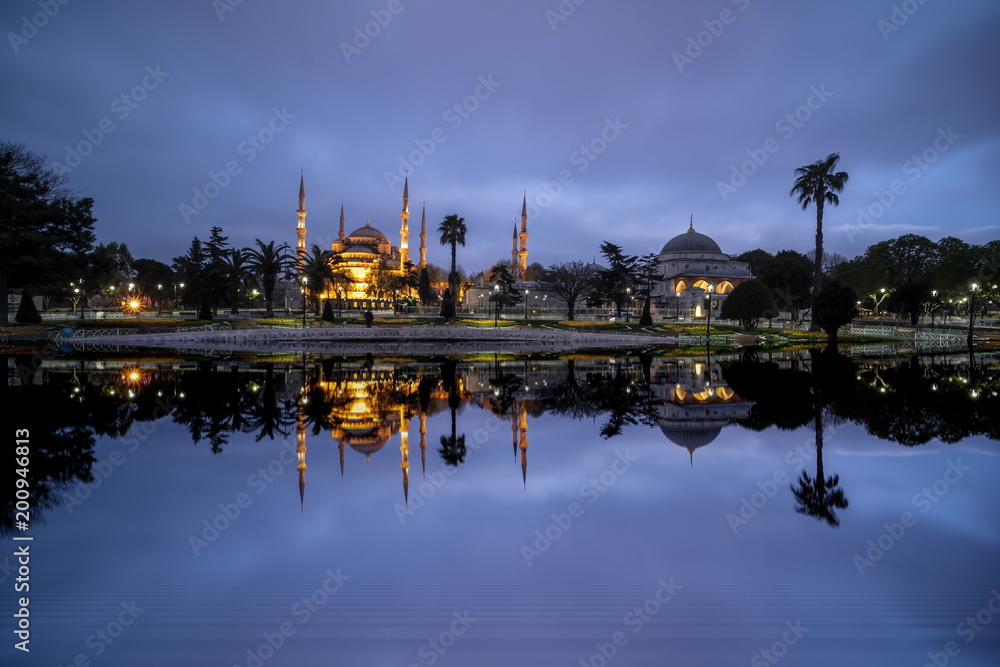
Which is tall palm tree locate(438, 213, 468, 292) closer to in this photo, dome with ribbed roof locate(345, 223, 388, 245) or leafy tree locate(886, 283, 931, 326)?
leafy tree locate(886, 283, 931, 326)

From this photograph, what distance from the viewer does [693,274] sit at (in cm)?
7612

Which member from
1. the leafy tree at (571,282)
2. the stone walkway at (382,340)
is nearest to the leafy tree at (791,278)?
the leafy tree at (571,282)

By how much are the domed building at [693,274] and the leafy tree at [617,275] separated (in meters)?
14.5

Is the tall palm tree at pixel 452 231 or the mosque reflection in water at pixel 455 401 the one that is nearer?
the mosque reflection in water at pixel 455 401

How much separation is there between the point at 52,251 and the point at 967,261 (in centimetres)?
7367

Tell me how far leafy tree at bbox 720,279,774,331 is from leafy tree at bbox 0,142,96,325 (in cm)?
4564

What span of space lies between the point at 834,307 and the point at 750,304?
29.1 feet

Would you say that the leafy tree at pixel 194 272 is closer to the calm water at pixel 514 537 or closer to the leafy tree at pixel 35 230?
the leafy tree at pixel 35 230

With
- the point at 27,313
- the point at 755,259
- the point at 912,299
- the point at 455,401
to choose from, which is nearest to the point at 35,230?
the point at 27,313

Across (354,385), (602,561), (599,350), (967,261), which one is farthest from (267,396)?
(967,261)

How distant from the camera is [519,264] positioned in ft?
330

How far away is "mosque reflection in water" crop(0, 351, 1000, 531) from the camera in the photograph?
10.8 metres

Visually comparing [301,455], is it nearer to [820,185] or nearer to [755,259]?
[820,185]

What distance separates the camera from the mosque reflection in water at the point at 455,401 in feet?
35.4
